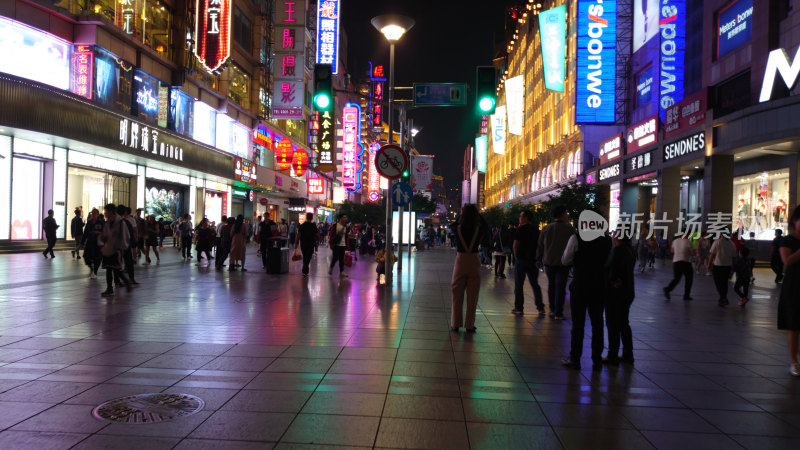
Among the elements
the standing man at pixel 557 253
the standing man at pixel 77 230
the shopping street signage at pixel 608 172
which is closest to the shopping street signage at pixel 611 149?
the shopping street signage at pixel 608 172

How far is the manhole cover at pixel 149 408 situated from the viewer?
13.5 feet

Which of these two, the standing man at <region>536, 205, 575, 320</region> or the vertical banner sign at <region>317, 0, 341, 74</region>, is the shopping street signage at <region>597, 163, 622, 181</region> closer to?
the vertical banner sign at <region>317, 0, 341, 74</region>

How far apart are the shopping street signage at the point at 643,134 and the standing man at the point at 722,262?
19.6 m

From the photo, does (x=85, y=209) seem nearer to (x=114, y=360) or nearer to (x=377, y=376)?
(x=114, y=360)

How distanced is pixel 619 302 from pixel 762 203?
24504 millimetres

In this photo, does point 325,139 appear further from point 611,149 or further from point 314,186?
point 611,149

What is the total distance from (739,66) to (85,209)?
28.7 m

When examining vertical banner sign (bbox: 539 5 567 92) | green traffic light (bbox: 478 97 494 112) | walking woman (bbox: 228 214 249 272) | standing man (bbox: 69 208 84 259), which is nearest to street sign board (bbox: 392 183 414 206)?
green traffic light (bbox: 478 97 494 112)

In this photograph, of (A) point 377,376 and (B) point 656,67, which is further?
(B) point 656,67

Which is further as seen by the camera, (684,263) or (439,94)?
(439,94)

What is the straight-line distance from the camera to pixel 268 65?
43.2 m

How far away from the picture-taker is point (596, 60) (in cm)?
3319

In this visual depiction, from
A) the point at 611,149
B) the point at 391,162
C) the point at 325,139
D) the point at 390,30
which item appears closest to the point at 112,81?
the point at 390,30

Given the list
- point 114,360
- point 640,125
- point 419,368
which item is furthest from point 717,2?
point 114,360
